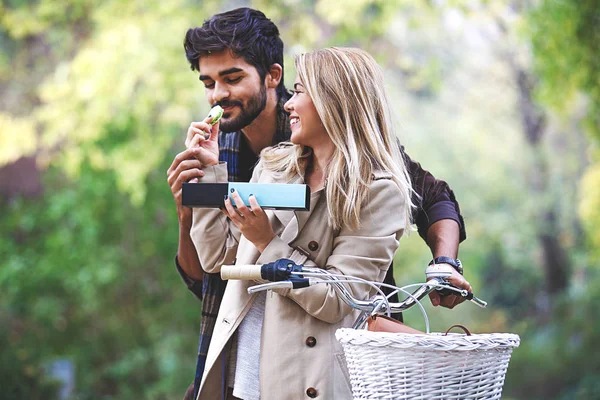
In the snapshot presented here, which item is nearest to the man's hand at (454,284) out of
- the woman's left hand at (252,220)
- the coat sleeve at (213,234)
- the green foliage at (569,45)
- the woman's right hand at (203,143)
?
the woman's left hand at (252,220)

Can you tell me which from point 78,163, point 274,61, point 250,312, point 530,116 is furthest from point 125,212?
point 530,116

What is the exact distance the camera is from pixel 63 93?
8953 millimetres

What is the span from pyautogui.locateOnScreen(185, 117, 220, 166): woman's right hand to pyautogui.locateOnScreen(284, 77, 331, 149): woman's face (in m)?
0.31

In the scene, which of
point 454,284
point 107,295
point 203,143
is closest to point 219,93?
point 203,143

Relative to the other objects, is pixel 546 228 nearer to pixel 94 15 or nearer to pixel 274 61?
pixel 94 15

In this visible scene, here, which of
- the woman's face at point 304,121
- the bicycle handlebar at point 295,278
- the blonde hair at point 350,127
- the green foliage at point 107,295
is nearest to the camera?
the bicycle handlebar at point 295,278

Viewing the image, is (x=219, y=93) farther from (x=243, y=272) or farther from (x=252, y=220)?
(x=243, y=272)

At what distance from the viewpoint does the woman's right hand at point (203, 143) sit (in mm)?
2708

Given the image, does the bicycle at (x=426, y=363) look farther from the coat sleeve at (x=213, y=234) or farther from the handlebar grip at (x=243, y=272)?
the coat sleeve at (x=213, y=234)

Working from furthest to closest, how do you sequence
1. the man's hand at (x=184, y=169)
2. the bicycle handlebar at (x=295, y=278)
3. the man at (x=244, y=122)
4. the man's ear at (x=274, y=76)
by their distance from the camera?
the man's ear at (x=274, y=76)
the man at (x=244, y=122)
the man's hand at (x=184, y=169)
the bicycle handlebar at (x=295, y=278)

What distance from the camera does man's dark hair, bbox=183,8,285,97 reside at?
3.15 metres

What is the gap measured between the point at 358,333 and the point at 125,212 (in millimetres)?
7647

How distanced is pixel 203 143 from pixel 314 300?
2.38ft

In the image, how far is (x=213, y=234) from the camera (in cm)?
Answer: 268
